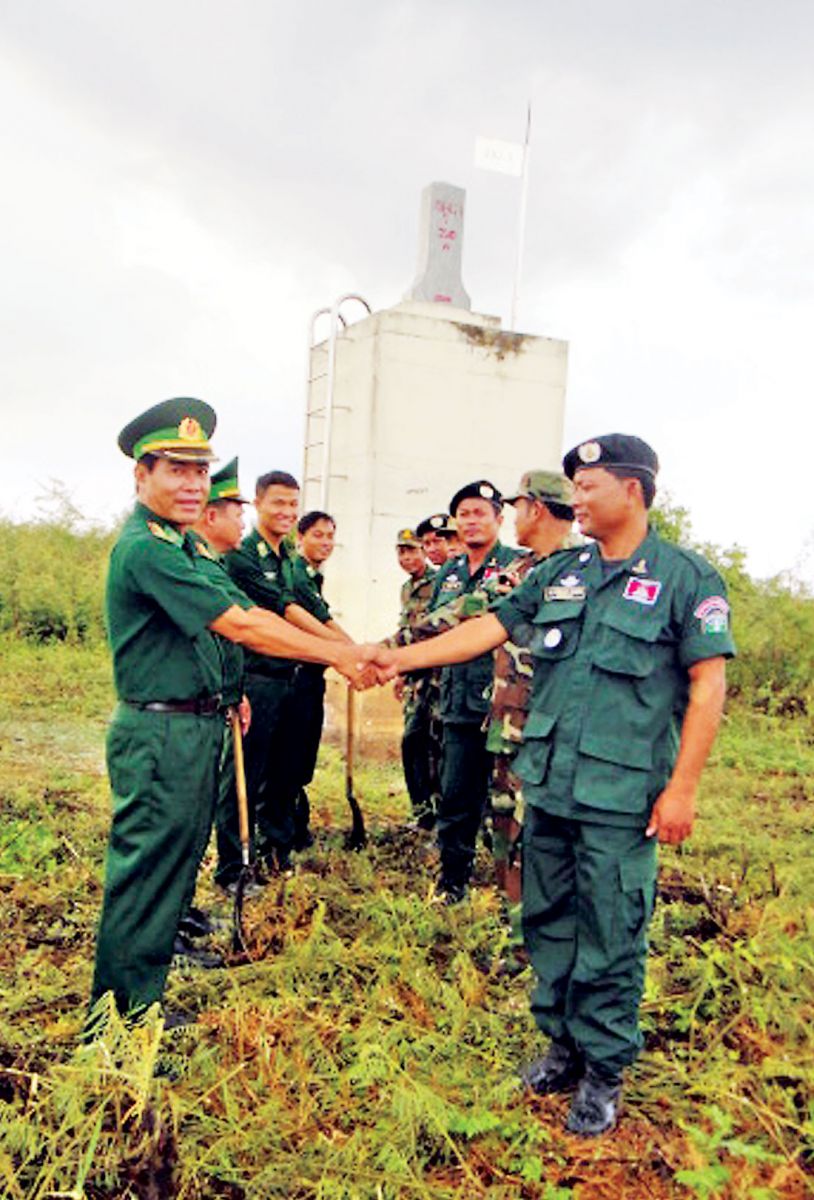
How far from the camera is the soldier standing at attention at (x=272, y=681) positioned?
15.9 feet

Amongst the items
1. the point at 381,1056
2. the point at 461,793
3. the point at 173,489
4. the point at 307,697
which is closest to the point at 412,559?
the point at 307,697

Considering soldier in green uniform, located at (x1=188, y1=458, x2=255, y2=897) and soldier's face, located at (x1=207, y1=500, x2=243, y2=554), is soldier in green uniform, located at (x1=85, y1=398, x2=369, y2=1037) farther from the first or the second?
soldier's face, located at (x1=207, y1=500, x2=243, y2=554)

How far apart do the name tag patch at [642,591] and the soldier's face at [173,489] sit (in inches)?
→ 51.3

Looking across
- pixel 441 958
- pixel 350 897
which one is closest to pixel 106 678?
pixel 350 897

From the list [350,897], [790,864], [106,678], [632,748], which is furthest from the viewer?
[106,678]

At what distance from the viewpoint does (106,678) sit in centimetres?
1100

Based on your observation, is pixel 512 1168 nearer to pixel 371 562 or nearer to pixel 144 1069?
pixel 144 1069

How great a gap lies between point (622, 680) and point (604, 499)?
1.70 ft

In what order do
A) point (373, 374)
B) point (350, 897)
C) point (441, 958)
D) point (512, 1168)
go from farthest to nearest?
point (373, 374)
point (350, 897)
point (441, 958)
point (512, 1168)

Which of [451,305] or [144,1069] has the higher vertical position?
[451,305]

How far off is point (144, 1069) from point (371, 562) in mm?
5808

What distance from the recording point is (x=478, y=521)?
16.1ft

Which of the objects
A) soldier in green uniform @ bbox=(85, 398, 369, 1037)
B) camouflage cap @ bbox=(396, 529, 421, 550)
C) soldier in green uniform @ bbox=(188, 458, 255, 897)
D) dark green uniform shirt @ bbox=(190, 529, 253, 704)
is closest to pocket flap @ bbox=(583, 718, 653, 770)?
soldier in green uniform @ bbox=(85, 398, 369, 1037)

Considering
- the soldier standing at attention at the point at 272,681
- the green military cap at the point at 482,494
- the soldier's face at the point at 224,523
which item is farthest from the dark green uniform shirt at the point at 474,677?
the soldier's face at the point at 224,523
